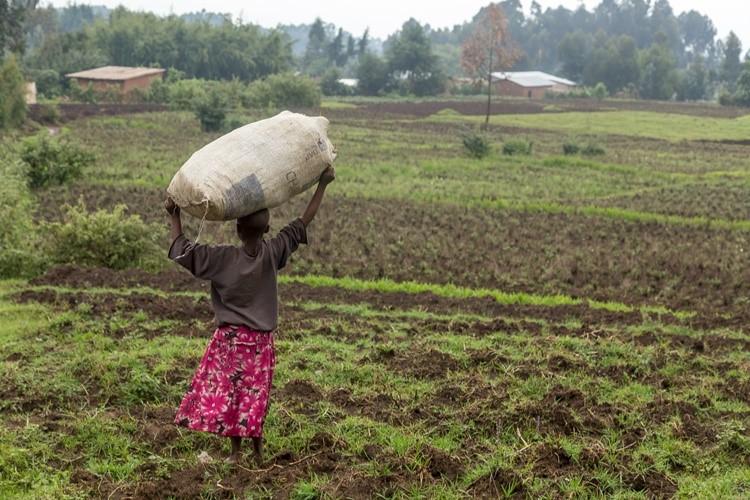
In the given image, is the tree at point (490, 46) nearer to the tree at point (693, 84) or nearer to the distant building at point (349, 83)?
the distant building at point (349, 83)

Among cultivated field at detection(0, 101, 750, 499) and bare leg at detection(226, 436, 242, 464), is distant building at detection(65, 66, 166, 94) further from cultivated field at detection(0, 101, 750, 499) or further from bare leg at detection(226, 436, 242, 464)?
bare leg at detection(226, 436, 242, 464)

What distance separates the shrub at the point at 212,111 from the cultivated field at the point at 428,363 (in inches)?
750

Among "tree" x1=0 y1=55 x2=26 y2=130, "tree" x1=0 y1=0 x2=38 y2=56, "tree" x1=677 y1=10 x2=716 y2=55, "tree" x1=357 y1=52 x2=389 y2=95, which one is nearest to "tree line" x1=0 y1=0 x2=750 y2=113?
"tree" x1=357 y1=52 x2=389 y2=95

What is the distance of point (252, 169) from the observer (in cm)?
492

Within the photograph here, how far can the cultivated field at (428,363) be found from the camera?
5223 millimetres

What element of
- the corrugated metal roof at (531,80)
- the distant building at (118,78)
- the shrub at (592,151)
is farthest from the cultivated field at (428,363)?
the corrugated metal roof at (531,80)

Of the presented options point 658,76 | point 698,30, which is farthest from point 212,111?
point 698,30

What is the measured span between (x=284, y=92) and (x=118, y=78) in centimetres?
1255

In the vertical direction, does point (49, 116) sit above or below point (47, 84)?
below

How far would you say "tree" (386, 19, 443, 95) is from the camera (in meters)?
80.9

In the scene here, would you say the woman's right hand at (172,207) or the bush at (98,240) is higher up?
the woman's right hand at (172,207)

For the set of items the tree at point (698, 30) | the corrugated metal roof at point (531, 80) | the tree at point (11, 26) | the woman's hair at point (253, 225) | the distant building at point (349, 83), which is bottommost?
the woman's hair at point (253, 225)

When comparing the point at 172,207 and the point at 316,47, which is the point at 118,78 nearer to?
the point at 172,207

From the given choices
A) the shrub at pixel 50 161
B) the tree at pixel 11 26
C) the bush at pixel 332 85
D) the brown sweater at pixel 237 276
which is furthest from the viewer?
the bush at pixel 332 85
